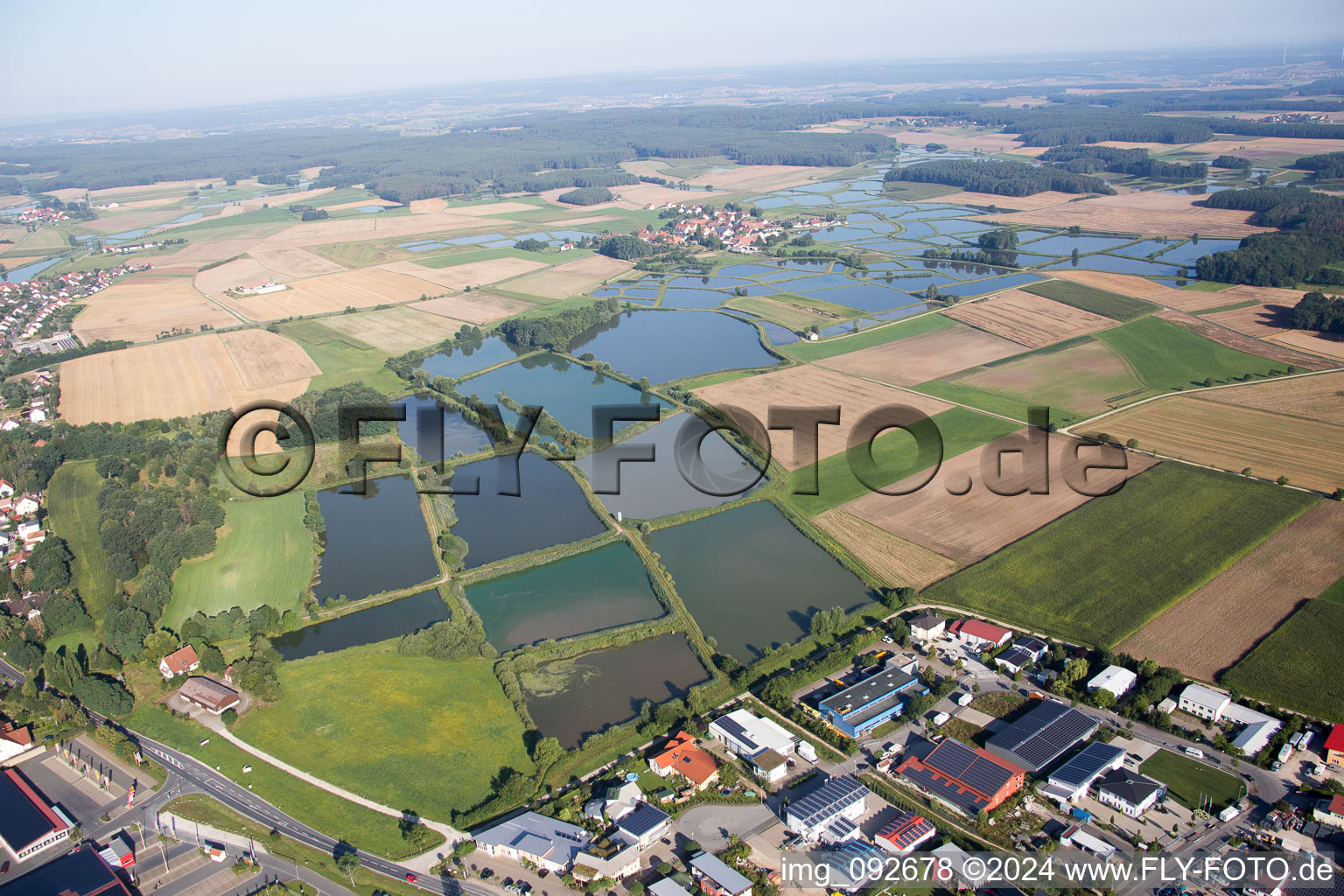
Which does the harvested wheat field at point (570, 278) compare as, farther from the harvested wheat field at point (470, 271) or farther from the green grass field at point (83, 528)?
the green grass field at point (83, 528)

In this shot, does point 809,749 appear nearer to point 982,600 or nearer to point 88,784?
point 982,600

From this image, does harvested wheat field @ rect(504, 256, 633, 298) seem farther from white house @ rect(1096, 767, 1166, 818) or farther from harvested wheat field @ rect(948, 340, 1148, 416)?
white house @ rect(1096, 767, 1166, 818)

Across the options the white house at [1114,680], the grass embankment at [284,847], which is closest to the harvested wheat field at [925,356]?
the white house at [1114,680]

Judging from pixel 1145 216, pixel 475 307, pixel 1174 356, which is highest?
pixel 1145 216

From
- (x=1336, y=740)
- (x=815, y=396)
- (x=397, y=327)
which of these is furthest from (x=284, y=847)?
(x=397, y=327)

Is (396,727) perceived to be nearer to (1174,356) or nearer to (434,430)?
(434,430)
